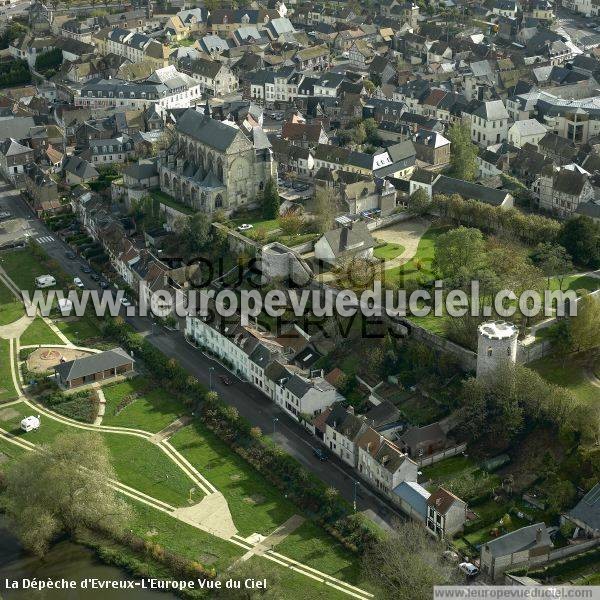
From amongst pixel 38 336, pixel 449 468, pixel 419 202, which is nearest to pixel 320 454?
pixel 449 468

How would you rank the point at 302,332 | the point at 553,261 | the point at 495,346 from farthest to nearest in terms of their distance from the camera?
the point at 553,261 → the point at 302,332 → the point at 495,346

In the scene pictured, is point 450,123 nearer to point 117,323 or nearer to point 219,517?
point 117,323

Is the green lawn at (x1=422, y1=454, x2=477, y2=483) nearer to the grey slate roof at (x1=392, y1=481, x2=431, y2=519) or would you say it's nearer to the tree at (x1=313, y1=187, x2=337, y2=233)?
the grey slate roof at (x1=392, y1=481, x2=431, y2=519)

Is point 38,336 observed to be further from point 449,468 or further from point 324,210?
point 449,468

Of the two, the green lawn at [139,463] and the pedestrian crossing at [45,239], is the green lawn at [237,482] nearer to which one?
the green lawn at [139,463]

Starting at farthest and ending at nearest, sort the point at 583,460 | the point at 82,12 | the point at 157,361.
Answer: the point at 82,12 < the point at 157,361 < the point at 583,460

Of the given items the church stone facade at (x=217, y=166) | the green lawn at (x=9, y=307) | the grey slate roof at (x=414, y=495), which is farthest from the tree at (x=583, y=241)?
the green lawn at (x=9, y=307)

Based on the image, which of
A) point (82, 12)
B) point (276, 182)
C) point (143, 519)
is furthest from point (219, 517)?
point (82, 12)
